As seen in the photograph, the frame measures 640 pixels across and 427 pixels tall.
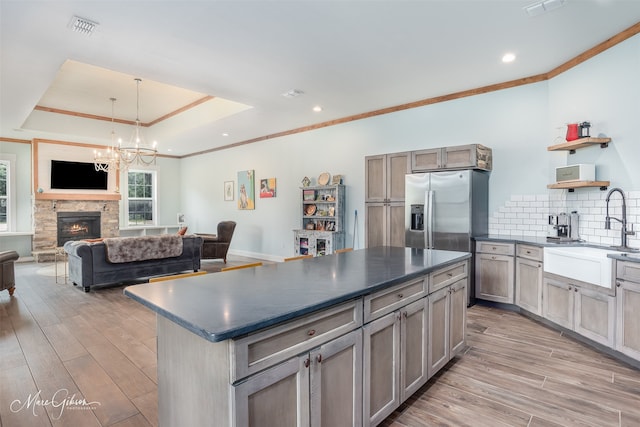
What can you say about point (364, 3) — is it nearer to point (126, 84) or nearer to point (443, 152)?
point (443, 152)

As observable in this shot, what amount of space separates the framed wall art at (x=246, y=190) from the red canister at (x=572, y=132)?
647 centimetres

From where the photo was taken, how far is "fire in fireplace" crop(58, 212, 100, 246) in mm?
8570

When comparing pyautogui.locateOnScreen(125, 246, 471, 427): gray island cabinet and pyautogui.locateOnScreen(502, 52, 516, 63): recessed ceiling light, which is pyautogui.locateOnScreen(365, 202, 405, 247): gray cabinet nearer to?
pyautogui.locateOnScreen(502, 52, 516, 63): recessed ceiling light

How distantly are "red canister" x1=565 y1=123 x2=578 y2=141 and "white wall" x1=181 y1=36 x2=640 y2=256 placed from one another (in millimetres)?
216

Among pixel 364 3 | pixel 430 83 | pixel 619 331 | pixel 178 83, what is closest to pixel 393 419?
pixel 619 331

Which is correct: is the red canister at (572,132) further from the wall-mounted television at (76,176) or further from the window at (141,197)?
the window at (141,197)

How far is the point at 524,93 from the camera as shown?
4527 mm

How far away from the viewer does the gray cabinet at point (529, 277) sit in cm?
382

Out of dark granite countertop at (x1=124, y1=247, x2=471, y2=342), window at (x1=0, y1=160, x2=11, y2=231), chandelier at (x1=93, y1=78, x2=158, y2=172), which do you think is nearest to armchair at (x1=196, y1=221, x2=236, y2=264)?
chandelier at (x1=93, y1=78, x2=158, y2=172)

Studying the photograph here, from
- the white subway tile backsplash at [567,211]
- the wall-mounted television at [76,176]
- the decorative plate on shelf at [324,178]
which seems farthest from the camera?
the wall-mounted television at [76,176]

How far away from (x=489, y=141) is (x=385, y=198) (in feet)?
5.57

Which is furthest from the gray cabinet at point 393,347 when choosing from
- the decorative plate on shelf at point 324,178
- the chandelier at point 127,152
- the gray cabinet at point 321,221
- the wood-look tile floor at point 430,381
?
the chandelier at point 127,152

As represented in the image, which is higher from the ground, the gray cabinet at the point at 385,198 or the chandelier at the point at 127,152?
the chandelier at the point at 127,152

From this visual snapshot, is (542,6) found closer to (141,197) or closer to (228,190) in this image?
(228,190)
